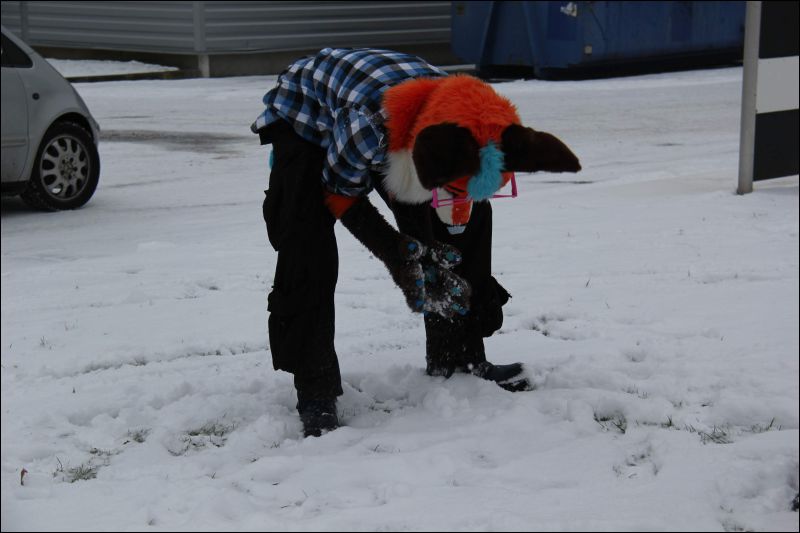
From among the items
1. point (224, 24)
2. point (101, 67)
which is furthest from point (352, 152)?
point (101, 67)

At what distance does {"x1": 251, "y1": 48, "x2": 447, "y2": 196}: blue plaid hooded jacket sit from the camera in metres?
3.58

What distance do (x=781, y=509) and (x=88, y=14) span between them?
1861 centimetres

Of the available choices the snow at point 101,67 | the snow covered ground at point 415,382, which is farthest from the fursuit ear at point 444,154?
the snow at point 101,67

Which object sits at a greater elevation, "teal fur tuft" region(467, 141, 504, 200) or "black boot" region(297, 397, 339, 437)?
"teal fur tuft" region(467, 141, 504, 200)

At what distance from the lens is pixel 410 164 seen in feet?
11.8

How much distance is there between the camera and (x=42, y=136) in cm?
788

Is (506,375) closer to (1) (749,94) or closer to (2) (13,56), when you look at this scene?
(1) (749,94)

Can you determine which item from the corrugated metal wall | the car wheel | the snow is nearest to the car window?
the car wheel

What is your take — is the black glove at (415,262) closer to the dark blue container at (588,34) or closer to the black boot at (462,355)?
the black boot at (462,355)

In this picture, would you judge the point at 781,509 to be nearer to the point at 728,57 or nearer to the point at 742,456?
the point at 742,456

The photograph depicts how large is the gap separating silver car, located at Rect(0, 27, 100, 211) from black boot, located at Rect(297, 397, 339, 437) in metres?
4.38

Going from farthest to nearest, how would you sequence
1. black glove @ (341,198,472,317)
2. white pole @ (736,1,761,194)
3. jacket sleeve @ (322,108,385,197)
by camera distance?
white pole @ (736,1,761,194)
black glove @ (341,198,472,317)
jacket sleeve @ (322,108,385,197)

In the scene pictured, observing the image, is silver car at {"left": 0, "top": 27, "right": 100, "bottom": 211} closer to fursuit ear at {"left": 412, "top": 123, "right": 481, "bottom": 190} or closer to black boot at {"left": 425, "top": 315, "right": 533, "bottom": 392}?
black boot at {"left": 425, "top": 315, "right": 533, "bottom": 392}

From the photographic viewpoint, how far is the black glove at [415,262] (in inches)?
147
